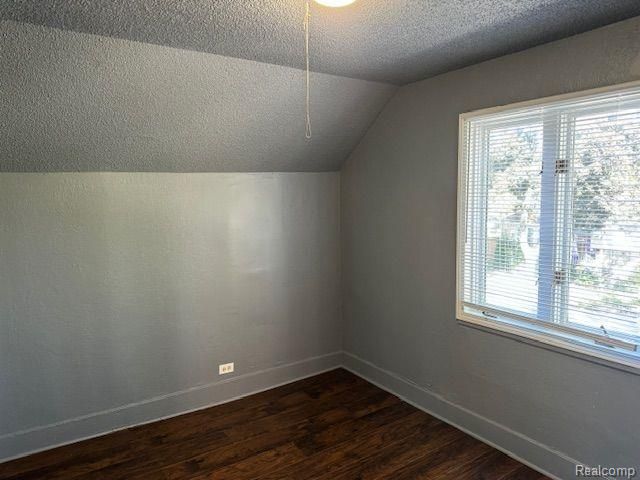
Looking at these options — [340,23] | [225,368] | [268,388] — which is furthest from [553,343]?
[225,368]

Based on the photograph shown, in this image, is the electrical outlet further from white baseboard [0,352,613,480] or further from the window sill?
the window sill

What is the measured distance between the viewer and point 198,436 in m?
2.95

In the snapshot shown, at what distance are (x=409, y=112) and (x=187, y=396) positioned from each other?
255 centimetres

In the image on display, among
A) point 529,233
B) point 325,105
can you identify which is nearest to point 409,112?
point 325,105

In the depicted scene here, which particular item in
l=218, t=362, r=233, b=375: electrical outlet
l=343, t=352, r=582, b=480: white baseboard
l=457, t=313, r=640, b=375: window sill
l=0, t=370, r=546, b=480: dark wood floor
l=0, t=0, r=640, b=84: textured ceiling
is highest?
l=0, t=0, r=640, b=84: textured ceiling

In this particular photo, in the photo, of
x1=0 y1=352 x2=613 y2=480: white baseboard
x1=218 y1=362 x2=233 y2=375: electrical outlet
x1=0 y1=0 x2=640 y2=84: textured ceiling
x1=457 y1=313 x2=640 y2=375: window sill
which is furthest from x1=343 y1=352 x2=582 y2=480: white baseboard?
x1=0 y1=0 x2=640 y2=84: textured ceiling

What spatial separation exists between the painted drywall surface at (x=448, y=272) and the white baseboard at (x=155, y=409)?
620 millimetres

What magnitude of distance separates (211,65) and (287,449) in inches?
89.5

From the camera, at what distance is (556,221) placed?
2449mm

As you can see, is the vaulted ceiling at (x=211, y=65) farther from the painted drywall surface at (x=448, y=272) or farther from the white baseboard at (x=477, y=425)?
the white baseboard at (x=477, y=425)

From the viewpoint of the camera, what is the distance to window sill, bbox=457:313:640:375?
221 centimetres

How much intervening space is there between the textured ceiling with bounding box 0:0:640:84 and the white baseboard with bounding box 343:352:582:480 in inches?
85.9

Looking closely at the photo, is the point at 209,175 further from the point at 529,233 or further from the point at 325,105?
the point at 529,233

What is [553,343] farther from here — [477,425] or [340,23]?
[340,23]
